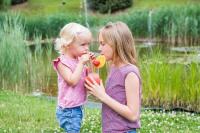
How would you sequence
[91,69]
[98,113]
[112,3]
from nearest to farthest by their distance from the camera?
1. [91,69]
2. [98,113]
3. [112,3]

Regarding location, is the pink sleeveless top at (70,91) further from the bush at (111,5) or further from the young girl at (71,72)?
the bush at (111,5)

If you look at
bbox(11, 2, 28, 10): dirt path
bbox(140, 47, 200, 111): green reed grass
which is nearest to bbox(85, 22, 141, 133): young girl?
bbox(140, 47, 200, 111): green reed grass

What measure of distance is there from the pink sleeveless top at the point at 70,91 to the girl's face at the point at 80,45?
3.5 inches

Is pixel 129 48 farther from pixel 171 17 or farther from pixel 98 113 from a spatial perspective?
pixel 171 17

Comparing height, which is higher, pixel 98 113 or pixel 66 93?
pixel 66 93

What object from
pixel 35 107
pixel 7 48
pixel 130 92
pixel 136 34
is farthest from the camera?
pixel 136 34

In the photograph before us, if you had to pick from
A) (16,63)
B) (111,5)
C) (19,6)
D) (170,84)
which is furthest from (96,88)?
(19,6)

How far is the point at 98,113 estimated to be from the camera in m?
7.75

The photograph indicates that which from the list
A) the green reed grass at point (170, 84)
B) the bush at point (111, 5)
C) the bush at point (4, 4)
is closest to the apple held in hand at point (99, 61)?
the green reed grass at point (170, 84)

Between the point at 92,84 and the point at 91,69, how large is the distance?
23cm

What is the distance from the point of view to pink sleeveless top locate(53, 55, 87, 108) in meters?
4.02

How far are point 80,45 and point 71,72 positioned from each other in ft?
0.69

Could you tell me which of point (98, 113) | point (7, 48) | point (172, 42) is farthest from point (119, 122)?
point (172, 42)

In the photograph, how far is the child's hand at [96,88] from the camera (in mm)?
3629
